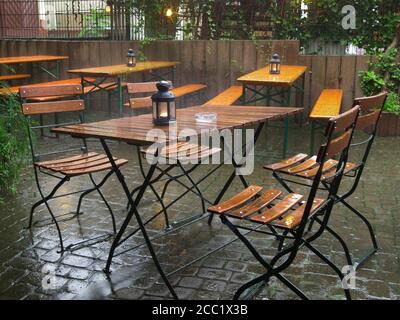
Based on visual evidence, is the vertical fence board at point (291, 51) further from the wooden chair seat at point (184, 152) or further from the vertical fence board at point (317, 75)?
the wooden chair seat at point (184, 152)

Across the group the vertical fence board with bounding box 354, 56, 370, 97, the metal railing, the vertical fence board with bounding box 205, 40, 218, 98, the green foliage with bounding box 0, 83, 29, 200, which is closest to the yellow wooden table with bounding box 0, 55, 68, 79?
the metal railing

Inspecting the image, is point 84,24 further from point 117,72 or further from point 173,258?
point 173,258

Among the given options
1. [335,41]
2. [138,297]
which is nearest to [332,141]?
[138,297]

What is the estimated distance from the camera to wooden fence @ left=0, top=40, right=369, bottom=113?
314 inches

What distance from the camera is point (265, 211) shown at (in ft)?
9.35

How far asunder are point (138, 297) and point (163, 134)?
0.95 metres

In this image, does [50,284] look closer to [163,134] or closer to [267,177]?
[163,134]

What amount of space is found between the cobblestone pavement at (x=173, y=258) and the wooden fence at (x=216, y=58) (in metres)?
3.43

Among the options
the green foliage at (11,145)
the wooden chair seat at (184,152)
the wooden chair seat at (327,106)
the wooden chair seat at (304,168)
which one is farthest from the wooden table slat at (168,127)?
the wooden chair seat at (327,106)

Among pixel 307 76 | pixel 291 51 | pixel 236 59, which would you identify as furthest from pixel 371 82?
pixel 236 59

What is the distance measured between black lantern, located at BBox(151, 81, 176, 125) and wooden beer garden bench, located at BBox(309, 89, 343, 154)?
8.26 feet

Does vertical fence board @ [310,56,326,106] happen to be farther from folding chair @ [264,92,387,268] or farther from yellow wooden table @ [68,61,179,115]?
folding chair @ [264,92,387,268]

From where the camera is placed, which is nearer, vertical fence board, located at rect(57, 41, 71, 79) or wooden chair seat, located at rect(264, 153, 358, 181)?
wooden chair seat, located at rect(264, 153, 358, 181)

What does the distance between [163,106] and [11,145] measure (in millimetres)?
2085
